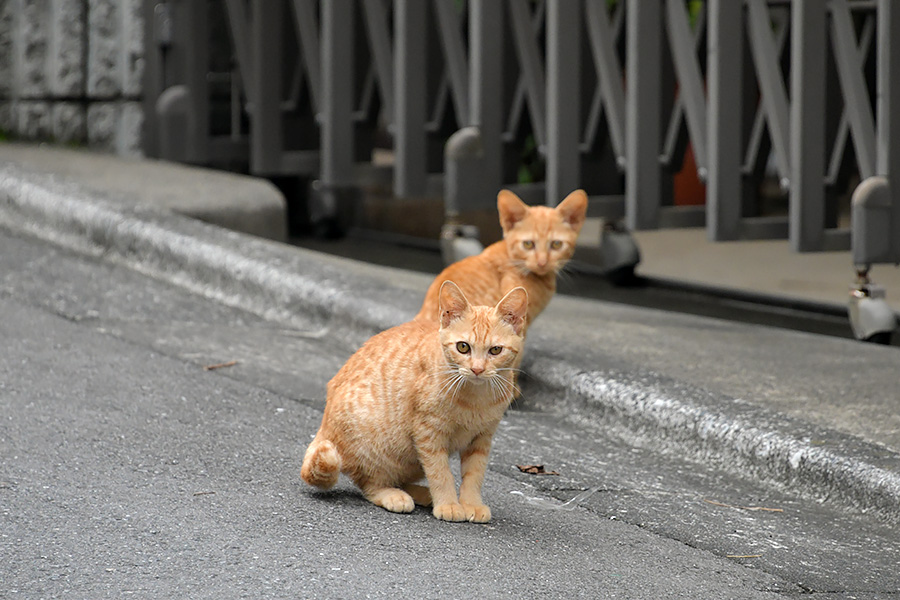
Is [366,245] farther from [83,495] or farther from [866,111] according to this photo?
[83,495]

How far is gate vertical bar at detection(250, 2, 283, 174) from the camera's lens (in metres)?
7.20

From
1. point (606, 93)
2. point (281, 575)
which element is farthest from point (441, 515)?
point (606, 93)

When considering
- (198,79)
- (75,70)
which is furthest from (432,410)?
(75,70)

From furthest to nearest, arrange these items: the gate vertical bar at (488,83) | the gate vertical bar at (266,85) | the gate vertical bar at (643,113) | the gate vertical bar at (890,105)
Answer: the gate vertical bar at (266,85) → the gate vertical bar at (488,83) → the gate vertical bar at (643,113) → the gate vertical bar at (890,105)

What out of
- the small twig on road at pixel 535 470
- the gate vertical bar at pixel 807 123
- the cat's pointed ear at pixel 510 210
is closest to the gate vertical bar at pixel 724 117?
the gate vertical bar at pixel 807 123

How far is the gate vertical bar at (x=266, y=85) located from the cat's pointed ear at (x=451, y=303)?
483 cm

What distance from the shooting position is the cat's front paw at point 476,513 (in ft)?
9.06

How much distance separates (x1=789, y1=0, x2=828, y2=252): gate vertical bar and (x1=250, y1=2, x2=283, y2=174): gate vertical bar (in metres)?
3.40

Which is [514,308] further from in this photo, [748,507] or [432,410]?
[748,507]

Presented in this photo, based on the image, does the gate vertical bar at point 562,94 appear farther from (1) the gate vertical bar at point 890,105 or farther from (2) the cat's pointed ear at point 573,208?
(2) the cat's pointed ear at point 573,208

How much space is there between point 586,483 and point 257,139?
4.66 meters

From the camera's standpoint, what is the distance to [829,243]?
5.11 meters

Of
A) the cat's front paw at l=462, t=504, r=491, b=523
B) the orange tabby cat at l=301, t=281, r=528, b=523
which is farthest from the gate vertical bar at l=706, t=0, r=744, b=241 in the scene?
the cat's front paw at l=462, t=504, r=491, b=523

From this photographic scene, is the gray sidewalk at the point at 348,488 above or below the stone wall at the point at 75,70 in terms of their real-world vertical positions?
below
